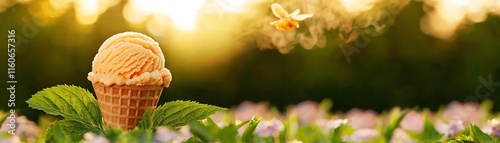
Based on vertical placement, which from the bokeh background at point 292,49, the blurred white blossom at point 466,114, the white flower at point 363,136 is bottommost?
the white flower at point 363,136

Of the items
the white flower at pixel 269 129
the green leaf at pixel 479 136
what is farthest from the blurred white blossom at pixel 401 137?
the white flower at pixel 269 129

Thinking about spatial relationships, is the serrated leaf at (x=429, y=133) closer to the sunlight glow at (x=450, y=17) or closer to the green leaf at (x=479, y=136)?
the green leaf at (x=479, y=136)

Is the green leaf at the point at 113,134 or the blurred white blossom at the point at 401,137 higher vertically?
the blurred white blossom at the point at 401,137

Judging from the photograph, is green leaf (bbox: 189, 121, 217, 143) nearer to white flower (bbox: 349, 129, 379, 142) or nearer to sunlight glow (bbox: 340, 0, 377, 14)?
white flower (bbox: 349, 129, 379, 142)

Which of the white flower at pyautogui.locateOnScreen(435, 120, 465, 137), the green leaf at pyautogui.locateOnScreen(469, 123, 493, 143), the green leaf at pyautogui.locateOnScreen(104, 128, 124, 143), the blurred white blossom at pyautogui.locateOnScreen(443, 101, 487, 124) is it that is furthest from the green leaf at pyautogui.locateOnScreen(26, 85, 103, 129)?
the blurred white blossom at pyautogui.locateOnScreen(443, 101, 487, 124)

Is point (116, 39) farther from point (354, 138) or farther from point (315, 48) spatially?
point (315, 48)

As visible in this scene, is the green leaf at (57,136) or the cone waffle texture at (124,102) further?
the cone waffle texture at (124,102)
